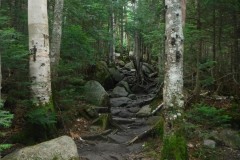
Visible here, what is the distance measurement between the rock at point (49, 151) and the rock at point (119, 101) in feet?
34.9

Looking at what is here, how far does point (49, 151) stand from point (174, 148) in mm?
2724

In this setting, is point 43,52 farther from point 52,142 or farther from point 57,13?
point 57,13

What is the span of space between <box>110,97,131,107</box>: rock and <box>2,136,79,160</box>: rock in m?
10.6

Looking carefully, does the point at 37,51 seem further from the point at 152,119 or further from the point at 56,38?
the point at 152,119

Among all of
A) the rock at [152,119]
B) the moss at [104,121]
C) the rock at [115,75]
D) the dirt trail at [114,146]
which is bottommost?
the dirt trail at [114,146]

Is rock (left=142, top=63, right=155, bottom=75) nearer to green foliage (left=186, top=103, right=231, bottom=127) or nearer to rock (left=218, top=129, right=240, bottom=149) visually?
rock (left=218, top=129, right=240, bottom=149)

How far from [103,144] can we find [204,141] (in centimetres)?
305

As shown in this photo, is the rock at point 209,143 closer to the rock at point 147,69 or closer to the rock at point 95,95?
the rock at point 95,95

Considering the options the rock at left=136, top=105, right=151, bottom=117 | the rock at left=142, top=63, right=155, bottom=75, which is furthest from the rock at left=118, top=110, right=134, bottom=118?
the rock at left=142, top=63, right=155, bottom=75

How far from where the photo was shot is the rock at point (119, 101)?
17.7 meters

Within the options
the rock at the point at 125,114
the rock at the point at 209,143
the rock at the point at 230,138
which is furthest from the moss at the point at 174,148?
the rock at the point at 125,114

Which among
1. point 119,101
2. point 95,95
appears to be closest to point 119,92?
point 119,101

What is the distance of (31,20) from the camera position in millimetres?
7879

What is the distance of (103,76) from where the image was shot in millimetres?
A: 21312
